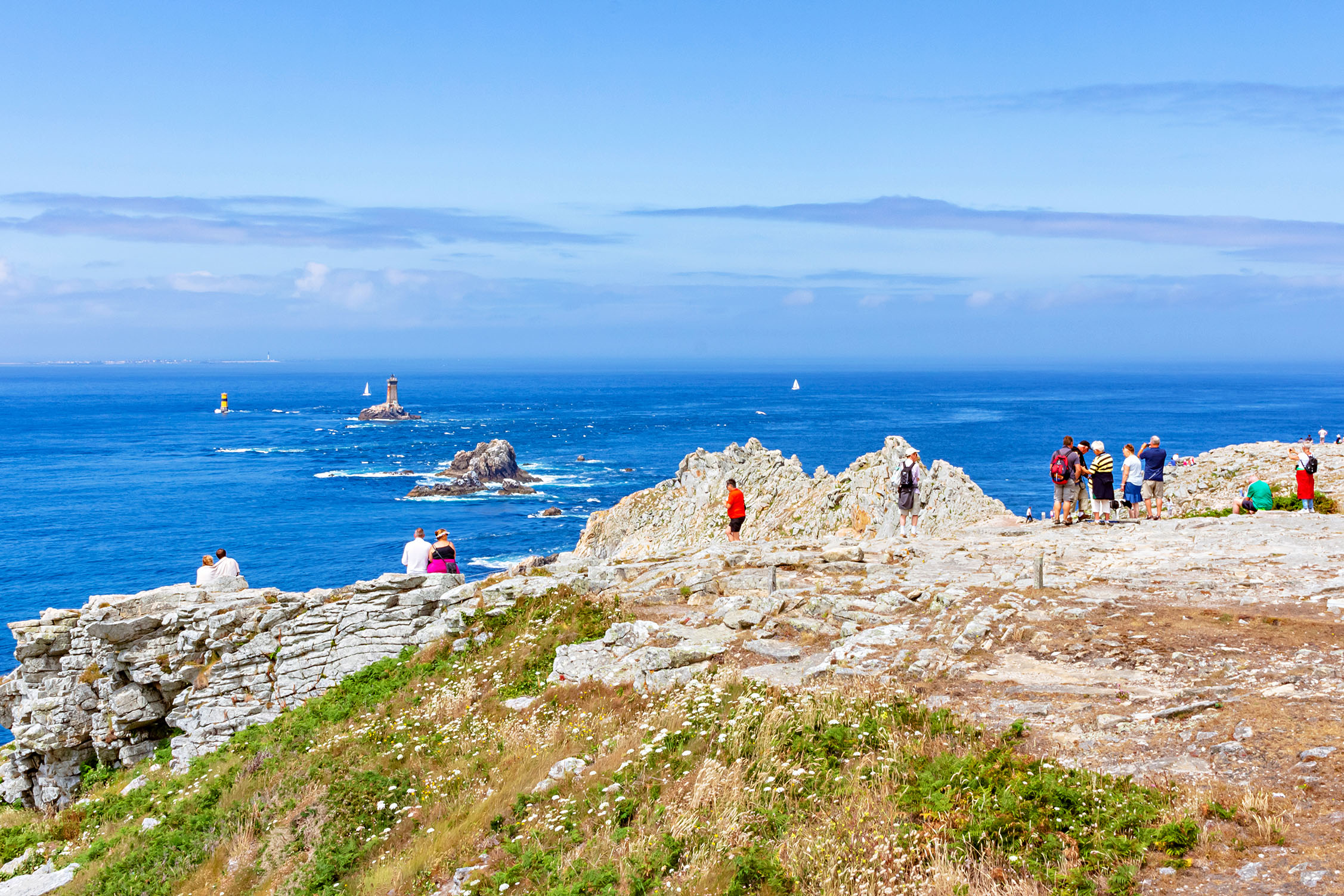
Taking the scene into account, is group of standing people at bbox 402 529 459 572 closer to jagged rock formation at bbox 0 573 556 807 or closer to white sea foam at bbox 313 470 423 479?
jagged rock formation at bbox 0 573 556 807

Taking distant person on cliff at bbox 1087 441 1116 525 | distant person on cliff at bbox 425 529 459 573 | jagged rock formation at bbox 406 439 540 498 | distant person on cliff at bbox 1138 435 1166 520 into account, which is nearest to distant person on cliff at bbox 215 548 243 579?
distant person on cliff at bbox 425 529 459 573

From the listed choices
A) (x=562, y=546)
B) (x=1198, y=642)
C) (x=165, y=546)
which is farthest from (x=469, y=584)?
(x=165, y=546)

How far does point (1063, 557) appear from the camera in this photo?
61.6 ft

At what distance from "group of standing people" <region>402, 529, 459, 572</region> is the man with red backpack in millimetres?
16150

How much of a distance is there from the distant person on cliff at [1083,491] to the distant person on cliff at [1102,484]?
0.25 m

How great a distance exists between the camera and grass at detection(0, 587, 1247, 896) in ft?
25.7

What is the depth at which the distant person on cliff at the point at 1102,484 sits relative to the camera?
23359 mm

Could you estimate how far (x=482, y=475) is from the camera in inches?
3780

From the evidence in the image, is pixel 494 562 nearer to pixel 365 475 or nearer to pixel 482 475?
pixel 482 475

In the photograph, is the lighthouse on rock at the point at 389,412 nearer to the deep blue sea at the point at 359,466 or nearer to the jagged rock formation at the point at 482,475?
the deep blue sea at the point at 359,466

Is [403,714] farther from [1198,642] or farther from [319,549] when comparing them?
[319,549]

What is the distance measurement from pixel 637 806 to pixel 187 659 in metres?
15.1

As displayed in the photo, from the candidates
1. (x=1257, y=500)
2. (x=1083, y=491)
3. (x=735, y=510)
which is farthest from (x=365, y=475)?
(x=1257, y=500)

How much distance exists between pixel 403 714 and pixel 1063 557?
1380 cm
